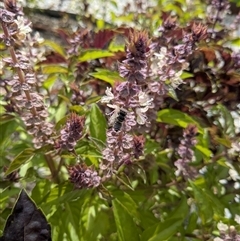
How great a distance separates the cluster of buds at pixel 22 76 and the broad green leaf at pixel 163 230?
13.1 inches

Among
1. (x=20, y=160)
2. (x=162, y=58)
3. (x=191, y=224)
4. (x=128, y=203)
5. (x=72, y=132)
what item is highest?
(x=162, y=58)

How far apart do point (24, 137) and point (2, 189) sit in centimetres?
32

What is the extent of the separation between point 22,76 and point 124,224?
0.44 metres

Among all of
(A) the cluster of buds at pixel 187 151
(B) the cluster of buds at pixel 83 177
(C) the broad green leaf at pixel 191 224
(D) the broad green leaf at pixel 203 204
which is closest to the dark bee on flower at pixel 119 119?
(B) the cluster of buds at pixel 83 177

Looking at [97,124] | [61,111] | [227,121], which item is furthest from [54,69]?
[227,121]

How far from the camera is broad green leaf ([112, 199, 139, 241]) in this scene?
1.23m

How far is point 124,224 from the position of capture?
48.9 inches

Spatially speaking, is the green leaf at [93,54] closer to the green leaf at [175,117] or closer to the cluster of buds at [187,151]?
the green leaf at [175,117]

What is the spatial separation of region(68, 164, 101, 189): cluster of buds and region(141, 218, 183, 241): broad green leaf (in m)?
0.20

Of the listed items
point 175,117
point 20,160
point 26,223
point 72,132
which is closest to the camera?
point 26,223

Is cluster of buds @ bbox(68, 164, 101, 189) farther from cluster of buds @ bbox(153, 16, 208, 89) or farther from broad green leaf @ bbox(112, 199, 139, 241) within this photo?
cluster of buds @ bbox(153, 16, 208, 89)

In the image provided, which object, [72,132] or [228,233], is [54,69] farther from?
[228,233]

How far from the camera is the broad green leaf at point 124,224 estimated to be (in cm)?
123

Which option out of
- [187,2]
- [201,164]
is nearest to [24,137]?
[201,164]
